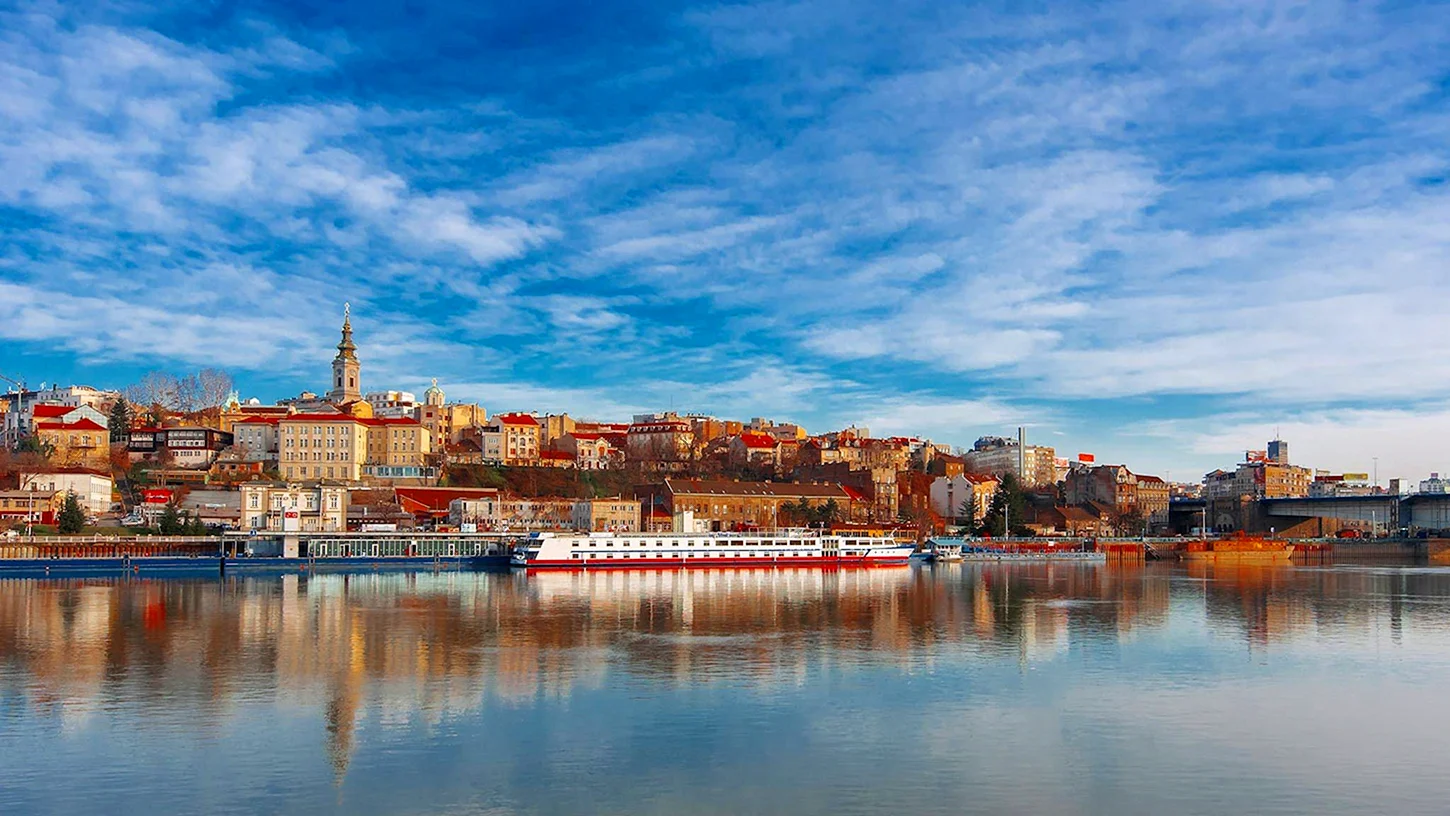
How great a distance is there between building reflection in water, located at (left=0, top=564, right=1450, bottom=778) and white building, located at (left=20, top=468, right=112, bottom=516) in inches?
810

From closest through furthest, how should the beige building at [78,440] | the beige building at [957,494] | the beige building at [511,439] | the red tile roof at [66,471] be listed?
1. the red tile roof at [66,471]
2. the beige building at [78,440]
3. the beige building at [511,439]
4. the beige building at [957,494]

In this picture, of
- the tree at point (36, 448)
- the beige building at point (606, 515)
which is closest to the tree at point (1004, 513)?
the beige building at point (606, 515)

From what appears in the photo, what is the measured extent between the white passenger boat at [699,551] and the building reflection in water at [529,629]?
15.8ft

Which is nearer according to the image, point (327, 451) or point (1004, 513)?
point (327, 451)

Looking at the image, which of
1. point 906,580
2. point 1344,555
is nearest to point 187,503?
point 906,580

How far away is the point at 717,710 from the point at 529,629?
477 inches

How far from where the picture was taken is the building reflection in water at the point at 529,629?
20.1 metres

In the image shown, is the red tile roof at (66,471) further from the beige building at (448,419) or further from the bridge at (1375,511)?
the bridge at (1375,511)

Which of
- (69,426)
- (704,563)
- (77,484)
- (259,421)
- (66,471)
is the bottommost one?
(704,563)

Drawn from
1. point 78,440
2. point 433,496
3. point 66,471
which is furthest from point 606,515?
point 78,440

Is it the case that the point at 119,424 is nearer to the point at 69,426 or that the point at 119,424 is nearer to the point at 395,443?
the point at 69,426

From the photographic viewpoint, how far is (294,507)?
66.1 m

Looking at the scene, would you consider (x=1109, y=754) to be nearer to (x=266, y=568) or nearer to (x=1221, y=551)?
(x=266, y=568)

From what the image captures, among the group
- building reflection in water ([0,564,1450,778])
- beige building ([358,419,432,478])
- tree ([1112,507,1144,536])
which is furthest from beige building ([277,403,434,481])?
tree ([1112,507,1144,536])
